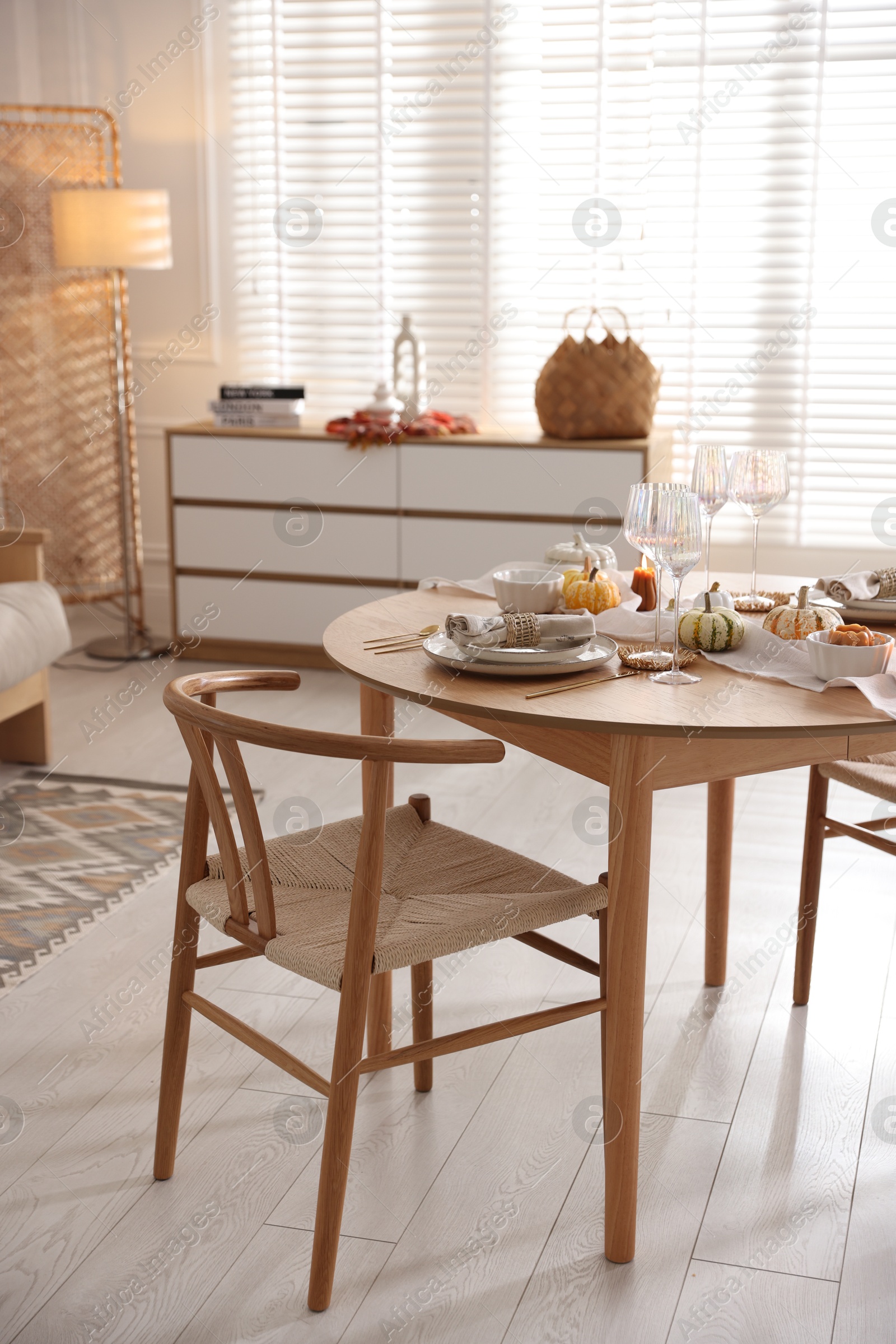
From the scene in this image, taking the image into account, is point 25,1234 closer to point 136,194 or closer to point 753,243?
point 136,194

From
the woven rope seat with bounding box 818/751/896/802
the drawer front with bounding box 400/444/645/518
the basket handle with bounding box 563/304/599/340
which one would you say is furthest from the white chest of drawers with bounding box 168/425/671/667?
the woven rope seat with bounding box 818/751/896/802

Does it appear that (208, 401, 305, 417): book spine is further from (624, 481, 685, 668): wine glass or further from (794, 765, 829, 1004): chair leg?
(624, 481, 685, 668): wine glass

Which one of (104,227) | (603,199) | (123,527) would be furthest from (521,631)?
(123,527)

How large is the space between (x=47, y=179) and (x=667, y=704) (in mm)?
3929

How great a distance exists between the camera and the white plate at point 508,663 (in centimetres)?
165

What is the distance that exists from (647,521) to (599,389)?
245 centimetres

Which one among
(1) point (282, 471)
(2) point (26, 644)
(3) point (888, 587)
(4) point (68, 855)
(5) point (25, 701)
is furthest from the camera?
(1) point (282, 471)

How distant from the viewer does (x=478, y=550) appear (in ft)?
14.0

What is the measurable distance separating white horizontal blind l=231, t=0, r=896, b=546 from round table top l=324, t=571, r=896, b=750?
3.01m

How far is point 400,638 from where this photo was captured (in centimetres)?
187

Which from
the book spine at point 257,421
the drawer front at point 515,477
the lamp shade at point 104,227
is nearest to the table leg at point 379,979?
the drawer front at point 515,477

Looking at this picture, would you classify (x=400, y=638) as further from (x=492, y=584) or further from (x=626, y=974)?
(x=626, y=974)

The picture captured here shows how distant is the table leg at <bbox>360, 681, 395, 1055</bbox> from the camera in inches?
75.4

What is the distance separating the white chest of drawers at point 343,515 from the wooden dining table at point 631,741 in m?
2.43
